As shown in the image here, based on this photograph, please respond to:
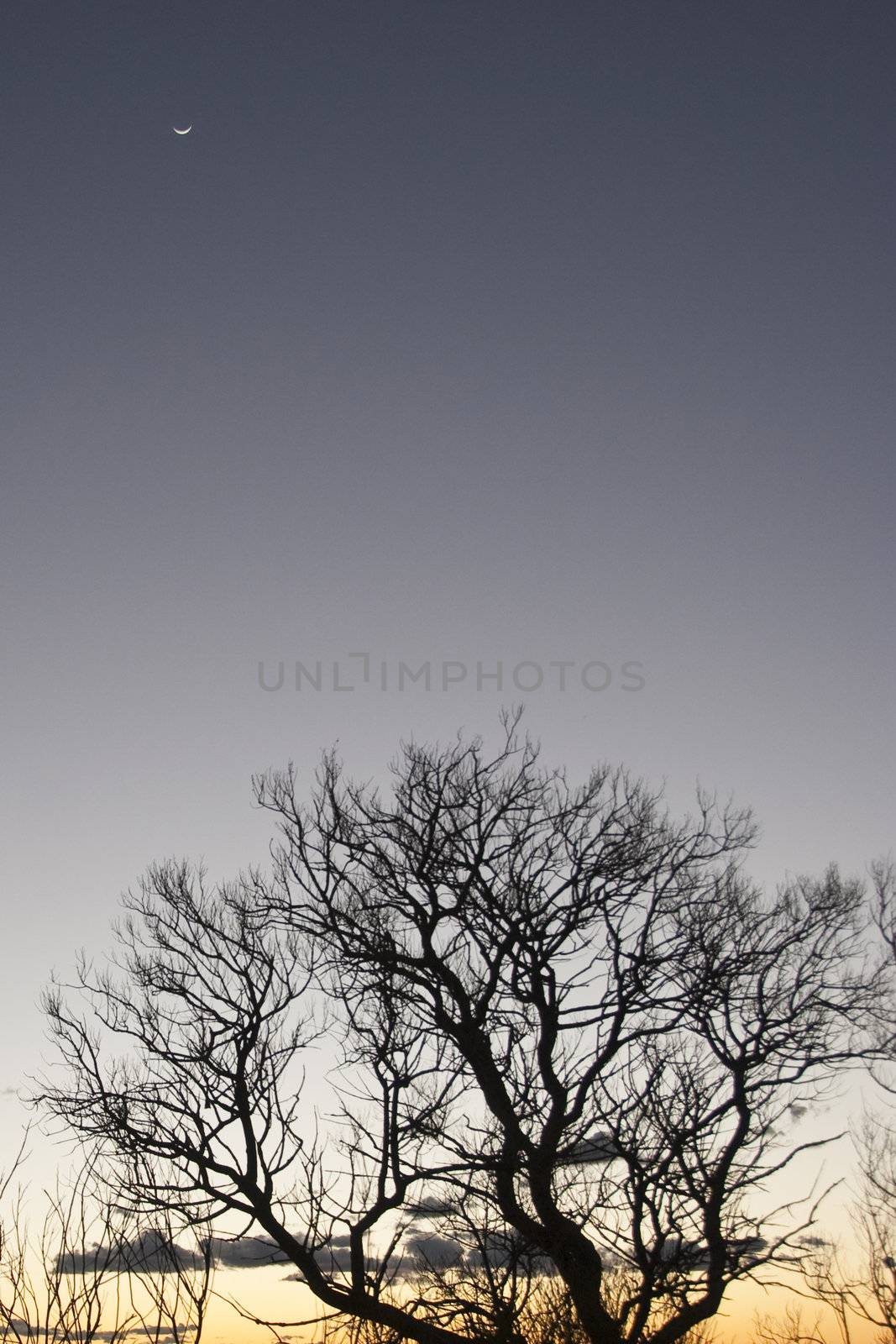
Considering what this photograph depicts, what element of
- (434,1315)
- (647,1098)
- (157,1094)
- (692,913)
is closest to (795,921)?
(692,913)

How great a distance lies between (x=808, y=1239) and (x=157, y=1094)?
26.7ft

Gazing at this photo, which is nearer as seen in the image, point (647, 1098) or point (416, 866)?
point (647, 1098)

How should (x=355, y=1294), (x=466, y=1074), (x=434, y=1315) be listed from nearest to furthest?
(x=434, y=1315) → (x=355, y=1294) → (x=466, y=1074)

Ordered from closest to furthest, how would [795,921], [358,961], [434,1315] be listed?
[434,1315], [358,961], [795,921]

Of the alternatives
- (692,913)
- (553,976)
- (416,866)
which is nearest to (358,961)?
(416,866)

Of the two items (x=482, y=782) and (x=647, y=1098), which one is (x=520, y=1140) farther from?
(x=482, y=782)

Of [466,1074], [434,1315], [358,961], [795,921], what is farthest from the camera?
[795,921]

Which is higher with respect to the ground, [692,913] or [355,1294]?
[692,913]

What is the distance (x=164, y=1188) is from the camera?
11.6 m

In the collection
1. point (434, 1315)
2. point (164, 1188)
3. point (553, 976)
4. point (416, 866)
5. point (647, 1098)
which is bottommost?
point (434, 1315)

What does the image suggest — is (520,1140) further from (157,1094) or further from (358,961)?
(157,1094)

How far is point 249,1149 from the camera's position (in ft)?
39.3

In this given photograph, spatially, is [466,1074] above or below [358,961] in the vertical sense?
below

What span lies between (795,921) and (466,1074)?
5.68m
